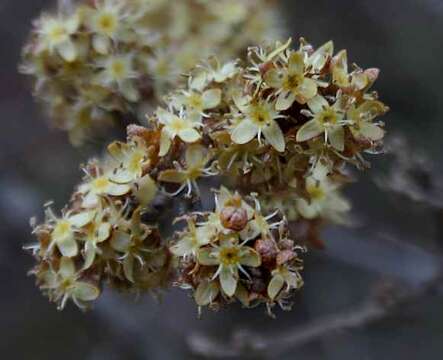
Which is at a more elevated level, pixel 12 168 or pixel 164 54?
pixel 12 168

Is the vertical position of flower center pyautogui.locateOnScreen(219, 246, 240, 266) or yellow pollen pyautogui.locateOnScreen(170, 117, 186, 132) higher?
yellow pollen pyautogui.locateOnScreen(170, 117, 186, 132)

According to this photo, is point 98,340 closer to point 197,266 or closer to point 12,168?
point 12,168

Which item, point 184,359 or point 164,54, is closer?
point 164,54

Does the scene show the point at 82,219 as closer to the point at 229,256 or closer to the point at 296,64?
the point at 229,256

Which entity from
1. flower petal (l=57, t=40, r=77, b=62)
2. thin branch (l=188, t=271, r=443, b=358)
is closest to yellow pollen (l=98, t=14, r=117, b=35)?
flower petal (l=57, t=40, r=77, b=62)

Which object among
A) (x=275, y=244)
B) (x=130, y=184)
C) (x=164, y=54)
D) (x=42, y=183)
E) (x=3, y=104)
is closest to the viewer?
(x=275, y=244)

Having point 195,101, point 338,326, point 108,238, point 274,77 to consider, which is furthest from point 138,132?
point 338,326

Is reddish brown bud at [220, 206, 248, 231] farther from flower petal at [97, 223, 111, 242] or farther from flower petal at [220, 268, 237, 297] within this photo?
flower petal at [97, 223, 111, 242]

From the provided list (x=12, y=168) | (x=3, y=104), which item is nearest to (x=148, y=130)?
(x=12, y=168)
